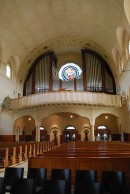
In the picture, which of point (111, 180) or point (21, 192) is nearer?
point (21, 192)

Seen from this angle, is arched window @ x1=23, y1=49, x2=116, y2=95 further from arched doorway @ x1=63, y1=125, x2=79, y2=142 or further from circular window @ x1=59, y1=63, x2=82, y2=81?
arched doorway @ x1=63, y1=125, x2=79, y2=142

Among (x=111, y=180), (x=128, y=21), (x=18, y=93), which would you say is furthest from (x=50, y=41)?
(x=111, y=180)

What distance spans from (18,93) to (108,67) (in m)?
9.86

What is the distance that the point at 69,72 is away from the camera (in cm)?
2534

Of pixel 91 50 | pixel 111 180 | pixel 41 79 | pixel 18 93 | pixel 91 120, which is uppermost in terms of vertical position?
pixel 91 50

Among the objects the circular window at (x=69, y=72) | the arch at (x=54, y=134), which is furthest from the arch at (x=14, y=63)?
the arch at (x=54, y=134)

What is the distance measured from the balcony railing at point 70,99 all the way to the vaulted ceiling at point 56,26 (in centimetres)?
387

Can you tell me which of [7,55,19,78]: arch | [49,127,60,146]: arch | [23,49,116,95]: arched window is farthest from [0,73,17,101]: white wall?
[49,127,60,146]: arch

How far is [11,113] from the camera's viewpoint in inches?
837

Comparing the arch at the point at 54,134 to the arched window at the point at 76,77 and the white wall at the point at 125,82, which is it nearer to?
the arched window at the point at 76,77

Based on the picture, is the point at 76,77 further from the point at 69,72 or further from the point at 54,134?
the point at 54,134

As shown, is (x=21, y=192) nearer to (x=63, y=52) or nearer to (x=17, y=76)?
(x=17, y=76)

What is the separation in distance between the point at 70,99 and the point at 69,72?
24.9 feet

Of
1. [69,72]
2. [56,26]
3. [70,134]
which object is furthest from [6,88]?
[70,134]
